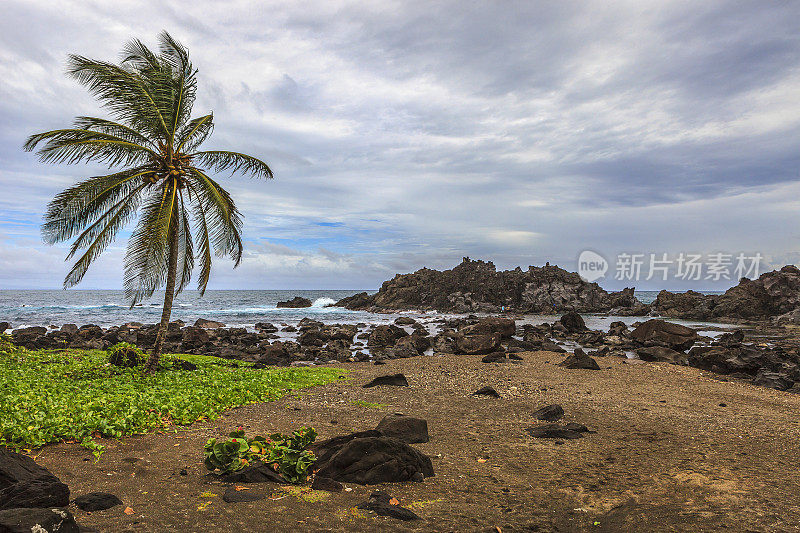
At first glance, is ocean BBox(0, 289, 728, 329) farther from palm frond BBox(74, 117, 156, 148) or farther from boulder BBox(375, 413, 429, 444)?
boulder BBox(375, 413, 429, 444)

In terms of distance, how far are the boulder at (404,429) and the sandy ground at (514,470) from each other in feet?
1.00

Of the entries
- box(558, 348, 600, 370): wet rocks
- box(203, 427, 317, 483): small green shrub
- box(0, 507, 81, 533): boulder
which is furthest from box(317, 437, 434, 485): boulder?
box(558, 348, 600, 370): wet rocks

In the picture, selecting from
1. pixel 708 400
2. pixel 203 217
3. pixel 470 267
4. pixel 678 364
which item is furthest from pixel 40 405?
pixel 470 267

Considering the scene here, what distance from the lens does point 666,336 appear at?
35.1 meters

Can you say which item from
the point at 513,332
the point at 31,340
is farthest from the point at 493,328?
the point at 31,340

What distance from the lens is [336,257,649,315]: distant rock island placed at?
99.8 m

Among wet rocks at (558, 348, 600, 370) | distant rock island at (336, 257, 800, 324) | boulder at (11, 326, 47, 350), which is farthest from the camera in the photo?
distant rock island at (336, 257, 800, 324)

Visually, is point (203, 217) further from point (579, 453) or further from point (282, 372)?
point (579, 453)

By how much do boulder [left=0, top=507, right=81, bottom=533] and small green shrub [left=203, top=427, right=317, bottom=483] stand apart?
304cm

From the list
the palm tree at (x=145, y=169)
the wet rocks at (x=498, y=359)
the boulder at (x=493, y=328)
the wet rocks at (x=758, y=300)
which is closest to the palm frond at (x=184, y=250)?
the palm tree at (x=145, y=169)

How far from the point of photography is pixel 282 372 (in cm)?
2050

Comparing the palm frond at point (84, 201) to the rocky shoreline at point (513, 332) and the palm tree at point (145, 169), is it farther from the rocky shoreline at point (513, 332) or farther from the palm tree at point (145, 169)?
the rocky shoreline at point (513, 332)

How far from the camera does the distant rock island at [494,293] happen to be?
9975 centimetres

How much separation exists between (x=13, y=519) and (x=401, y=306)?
98085 millimetres
